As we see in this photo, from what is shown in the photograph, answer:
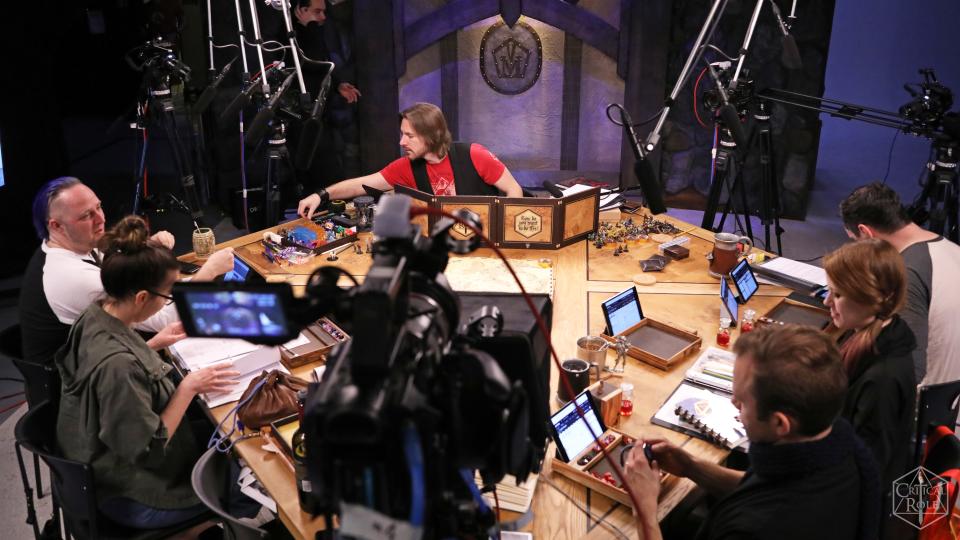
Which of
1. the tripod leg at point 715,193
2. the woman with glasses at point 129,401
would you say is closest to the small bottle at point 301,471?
the woman with glasses at point 129,401

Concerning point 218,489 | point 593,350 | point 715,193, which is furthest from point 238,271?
point 715,193

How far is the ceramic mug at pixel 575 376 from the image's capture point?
2.42 metres

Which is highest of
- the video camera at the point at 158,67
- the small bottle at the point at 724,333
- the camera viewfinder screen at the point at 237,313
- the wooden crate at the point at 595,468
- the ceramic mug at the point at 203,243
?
the video camera at the point at 158,67

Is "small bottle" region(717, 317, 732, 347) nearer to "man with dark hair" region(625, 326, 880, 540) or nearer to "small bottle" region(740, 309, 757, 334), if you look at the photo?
"small bottle" region(740, 309, 757, 334)

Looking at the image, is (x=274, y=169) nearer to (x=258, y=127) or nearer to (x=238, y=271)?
(x=258, y=127)

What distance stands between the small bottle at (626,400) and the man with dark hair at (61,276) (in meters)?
1.56

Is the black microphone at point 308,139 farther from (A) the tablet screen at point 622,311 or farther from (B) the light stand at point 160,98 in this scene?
(A) the tablet screen at point 622,311

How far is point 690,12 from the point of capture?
19.3ft

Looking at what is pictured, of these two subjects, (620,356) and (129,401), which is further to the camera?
(620,356)

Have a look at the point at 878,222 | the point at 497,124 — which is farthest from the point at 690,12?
the point at 878,222

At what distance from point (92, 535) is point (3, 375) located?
2398mm

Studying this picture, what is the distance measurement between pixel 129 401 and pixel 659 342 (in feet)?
5.75

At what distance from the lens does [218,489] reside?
7.60 ft

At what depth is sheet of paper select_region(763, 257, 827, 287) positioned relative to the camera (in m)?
3.22
